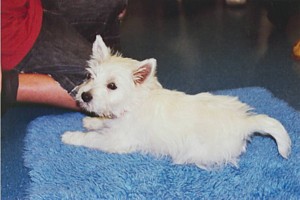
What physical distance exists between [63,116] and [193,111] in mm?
831

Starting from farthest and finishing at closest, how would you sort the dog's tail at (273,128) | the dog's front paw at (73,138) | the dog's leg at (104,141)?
the dog's front paw at (73,138), the dog's leg at (104,141), the dog's tail at (273,128)

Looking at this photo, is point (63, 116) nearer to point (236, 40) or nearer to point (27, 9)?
point (27, 9)

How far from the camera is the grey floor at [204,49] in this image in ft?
7.14

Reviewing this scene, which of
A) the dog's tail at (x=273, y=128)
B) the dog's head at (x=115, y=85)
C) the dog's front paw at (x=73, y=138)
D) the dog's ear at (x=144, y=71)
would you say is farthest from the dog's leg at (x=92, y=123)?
the dog's tail at (x=273, y=128)

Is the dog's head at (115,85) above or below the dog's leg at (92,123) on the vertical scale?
above

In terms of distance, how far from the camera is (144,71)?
162 centimetres

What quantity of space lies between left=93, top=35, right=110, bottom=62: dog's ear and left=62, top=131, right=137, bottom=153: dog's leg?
326 mm

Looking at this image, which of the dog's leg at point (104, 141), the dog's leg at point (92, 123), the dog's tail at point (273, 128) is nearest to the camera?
the dog's tail at point (273, 128)

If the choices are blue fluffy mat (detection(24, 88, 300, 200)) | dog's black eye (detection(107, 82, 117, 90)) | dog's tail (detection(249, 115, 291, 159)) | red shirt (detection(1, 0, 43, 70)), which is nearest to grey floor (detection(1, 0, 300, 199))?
blue fluffy mat (detection(24, 88, 300, 200))

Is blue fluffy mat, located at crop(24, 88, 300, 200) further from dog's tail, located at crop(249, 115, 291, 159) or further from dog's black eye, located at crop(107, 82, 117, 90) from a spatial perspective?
dog's black eye, located at crop(107, 82, 117, 90)

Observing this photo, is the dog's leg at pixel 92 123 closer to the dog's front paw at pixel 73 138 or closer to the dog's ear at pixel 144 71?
the dog's front paw at pixel 73 138

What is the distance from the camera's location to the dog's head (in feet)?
5.34

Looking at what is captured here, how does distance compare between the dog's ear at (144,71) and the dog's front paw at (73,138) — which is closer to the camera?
the dog's ear at (144,71)

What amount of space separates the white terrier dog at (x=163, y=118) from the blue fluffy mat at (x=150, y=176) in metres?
0.06
